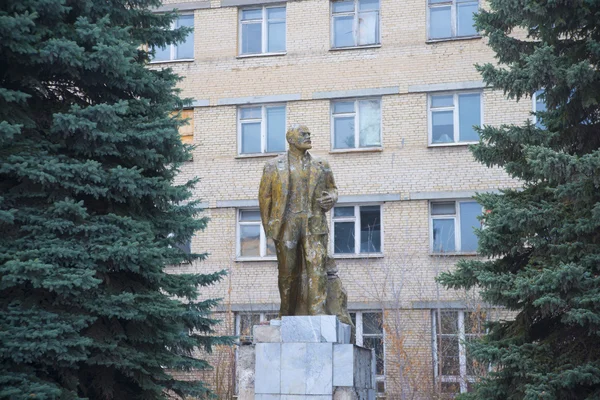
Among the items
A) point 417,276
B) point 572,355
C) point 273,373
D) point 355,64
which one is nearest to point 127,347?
point 273,373

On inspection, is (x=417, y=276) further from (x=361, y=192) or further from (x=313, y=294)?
(x=313, y=294)

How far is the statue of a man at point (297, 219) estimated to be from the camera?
33.5 feet

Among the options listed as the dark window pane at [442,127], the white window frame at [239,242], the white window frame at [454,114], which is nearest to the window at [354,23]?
the white window frame at [454,114]

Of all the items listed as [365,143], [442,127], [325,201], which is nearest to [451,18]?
[442,127]

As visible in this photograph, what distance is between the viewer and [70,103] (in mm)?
13008

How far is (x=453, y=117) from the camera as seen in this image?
23719 millimetres

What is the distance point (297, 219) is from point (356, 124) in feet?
46.9

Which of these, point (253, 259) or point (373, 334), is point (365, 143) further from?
point (373, 334)

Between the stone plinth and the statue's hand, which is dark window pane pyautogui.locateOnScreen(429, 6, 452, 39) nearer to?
the statue's hand

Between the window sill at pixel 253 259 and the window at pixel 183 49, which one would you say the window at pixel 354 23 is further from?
the window sill at pixel 253 259

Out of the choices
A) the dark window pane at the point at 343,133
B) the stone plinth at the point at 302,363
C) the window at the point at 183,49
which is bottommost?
the stone plinth at the point at 302,363

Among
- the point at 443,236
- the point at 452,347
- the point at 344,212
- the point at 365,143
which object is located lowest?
the point at 452,347

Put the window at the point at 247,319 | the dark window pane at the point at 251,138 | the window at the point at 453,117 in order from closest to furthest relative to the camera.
Result: the window at the point at 453,117
the window at the point at 247,319
the dark window pane at the point at 251,138

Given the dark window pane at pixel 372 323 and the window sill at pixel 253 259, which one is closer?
the dark window pane at pixel 372 323
